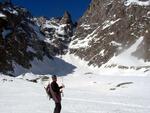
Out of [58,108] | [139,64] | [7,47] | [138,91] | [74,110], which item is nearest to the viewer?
[58,108]

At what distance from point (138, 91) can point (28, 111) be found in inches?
934

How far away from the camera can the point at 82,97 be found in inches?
1372

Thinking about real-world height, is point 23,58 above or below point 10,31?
below

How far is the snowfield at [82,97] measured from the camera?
24953mm

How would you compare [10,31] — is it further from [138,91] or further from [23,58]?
[138,91]

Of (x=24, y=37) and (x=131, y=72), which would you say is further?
(x=24, y=37)

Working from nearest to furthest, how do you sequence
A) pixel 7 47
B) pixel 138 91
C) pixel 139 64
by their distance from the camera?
pixel 138 91
pixel 7 47
pixel 139 64

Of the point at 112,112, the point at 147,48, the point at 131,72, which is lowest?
the point at 112,112

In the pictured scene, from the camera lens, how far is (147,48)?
18300 centimetres

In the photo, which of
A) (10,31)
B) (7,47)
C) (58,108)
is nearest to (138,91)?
(58,108)

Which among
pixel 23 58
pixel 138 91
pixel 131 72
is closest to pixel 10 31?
pixel 23 58

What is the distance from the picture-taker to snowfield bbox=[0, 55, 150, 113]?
2495 cm

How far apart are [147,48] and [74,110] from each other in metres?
162

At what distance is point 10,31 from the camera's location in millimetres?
167125
